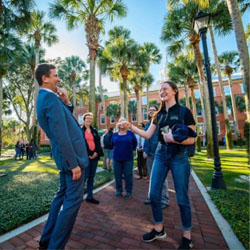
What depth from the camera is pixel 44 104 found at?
1608 millimetres

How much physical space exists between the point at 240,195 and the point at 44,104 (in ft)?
14.4

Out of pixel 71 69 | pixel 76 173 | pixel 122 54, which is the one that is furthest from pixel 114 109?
pixel 76 173

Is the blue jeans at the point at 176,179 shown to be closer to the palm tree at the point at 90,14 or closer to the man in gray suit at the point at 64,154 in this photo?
the man in gray suit at the point at 64,154

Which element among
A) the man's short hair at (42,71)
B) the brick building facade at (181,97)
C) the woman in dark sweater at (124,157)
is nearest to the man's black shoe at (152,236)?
the woman in dark sweater at (124,157)

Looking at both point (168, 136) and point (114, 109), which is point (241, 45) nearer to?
point (168, 136)

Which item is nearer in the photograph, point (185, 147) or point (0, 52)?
point (185, 147)

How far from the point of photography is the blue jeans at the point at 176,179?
6.19 ft

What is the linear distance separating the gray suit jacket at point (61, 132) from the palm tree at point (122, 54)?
40.4 feet

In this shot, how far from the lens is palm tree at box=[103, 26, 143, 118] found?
1416 centimetres

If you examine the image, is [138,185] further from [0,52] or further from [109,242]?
[0,52]

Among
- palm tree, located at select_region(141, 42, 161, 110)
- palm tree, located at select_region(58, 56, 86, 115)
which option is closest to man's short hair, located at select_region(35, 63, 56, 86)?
palm tree, located at select_region(141, 42, 161, 110)

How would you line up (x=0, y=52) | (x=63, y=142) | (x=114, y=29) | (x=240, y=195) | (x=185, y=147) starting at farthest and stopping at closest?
(x=114, y=29)
(x=0, y=52)
(x=240, y=195)
(x=185, y=147)
(x=63, y=142)

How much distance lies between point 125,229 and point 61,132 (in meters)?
1.87

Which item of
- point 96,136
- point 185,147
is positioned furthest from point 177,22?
point 185,147
